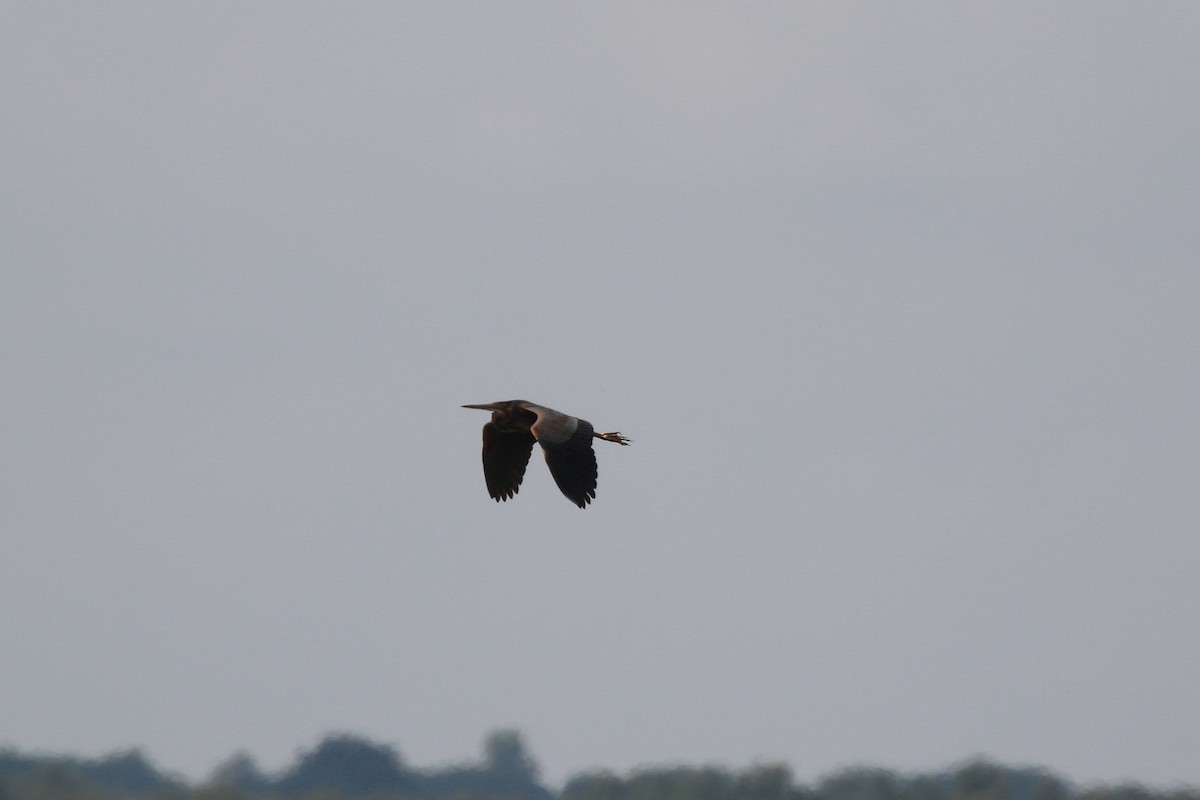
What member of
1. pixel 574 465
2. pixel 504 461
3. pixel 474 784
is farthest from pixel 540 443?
pixel 474 784

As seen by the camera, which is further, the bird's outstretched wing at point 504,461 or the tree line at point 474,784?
the tree line at point 474,784

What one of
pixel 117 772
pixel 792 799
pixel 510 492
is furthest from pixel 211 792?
pixel 510 492

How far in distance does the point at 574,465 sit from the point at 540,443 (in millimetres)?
381

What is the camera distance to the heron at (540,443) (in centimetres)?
1969

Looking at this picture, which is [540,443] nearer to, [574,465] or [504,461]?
[574,465]

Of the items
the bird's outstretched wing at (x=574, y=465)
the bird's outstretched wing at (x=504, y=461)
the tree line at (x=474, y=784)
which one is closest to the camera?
the bird's outstretched wing at (x=574, y=465)

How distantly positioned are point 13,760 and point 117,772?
1.86 meters

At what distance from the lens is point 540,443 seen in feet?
65.4

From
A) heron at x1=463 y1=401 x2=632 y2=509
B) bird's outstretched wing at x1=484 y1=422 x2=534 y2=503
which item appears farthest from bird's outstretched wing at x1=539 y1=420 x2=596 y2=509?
bird's outstretched wing at x1=484 y1=422 x2=534 y2=503

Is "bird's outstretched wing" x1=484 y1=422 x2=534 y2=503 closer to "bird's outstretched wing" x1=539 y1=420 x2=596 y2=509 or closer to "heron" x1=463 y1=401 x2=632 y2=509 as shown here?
"heron" x1=463 y1=401 x2=632 y2=509

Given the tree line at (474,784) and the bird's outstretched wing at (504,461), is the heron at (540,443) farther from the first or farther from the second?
the tree line at (474,784)

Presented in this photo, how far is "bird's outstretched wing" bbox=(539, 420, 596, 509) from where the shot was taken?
64.2 feet

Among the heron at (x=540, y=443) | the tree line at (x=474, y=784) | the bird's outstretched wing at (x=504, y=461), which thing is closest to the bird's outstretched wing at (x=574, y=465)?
the heron at (x=540, y=443)

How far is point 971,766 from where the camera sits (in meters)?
36.5
